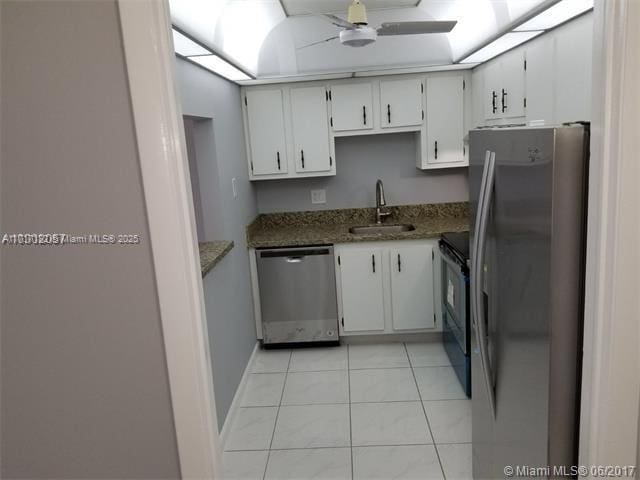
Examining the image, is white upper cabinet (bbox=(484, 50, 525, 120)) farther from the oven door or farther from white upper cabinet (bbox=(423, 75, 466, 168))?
the oven door

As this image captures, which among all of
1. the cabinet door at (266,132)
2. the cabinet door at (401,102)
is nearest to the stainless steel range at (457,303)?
the cabinet door at (401,102)

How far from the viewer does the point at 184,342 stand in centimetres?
105

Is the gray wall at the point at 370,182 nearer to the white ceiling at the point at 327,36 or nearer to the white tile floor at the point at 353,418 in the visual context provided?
the white ceiling at the point at 327,36

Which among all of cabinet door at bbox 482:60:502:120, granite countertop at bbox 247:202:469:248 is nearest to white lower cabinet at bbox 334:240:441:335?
granite countertop at bbox 247:202:469:248

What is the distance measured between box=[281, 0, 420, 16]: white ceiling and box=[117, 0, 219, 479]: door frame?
267cm

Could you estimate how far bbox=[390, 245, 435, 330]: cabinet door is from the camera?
3729 millimetres

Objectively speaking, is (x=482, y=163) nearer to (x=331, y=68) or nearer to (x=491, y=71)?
(x=491, y=71)

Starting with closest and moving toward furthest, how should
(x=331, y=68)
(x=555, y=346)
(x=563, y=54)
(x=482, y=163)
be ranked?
(x=555, y=346) < (x=482, y=163) < (x=563, y=54) < (x=331, y=68)

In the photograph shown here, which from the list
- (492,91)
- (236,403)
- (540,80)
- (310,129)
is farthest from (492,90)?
(236,403)

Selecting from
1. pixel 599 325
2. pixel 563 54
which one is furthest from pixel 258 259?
pixel 599 325

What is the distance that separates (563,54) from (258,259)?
2469mm

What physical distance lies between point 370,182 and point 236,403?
2.24 m

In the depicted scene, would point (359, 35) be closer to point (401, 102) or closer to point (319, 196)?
point (401, 102)

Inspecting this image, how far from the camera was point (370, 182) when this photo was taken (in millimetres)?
4332
